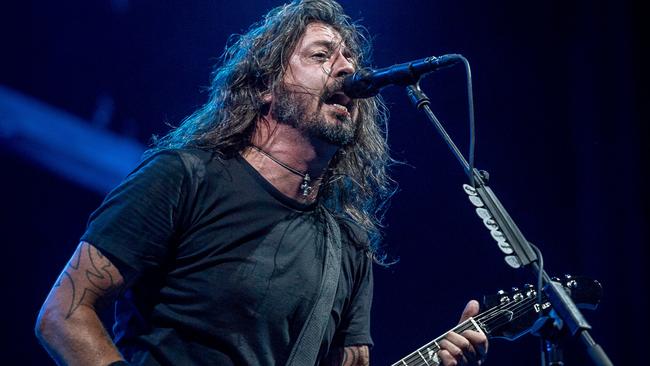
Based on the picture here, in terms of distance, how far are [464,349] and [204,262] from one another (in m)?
1.27

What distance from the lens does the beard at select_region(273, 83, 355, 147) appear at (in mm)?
2824

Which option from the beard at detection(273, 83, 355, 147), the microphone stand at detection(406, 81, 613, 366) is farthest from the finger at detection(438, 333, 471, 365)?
the microphone stand at detection(406, 81, 613, 366)

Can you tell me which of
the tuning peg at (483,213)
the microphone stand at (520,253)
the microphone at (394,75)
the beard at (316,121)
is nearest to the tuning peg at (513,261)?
the microphone stand at (520,253)

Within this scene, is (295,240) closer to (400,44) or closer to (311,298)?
(311,298)

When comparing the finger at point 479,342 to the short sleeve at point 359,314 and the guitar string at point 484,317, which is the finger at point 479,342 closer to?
the guitar string at point 484,317

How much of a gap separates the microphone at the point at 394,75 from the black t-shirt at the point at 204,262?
570mm

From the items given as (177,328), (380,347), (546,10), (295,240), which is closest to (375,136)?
(295,240)

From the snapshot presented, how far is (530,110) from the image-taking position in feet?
15.8

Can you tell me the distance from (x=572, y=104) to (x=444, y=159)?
0.95m

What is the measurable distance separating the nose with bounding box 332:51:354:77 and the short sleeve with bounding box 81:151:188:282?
0.81 m

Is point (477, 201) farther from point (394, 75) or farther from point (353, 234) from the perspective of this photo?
point (353, 234)

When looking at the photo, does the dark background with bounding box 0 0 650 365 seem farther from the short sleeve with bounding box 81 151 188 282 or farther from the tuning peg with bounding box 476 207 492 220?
the tuning peg with bounding box 476 207 492 220

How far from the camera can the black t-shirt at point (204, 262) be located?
230cm

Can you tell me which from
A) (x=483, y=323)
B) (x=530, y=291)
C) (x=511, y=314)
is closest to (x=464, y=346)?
(x=483, y=323)
